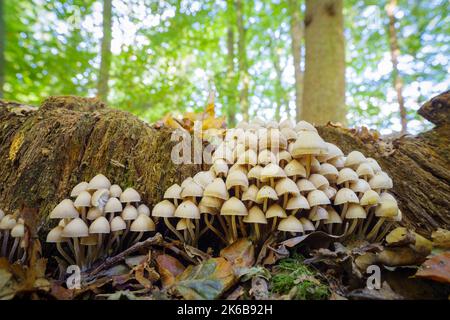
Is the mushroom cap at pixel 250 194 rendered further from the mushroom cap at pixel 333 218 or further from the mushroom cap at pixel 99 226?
the mushroom cap at pixel 99 226

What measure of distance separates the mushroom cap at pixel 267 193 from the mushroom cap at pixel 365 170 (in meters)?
0.80

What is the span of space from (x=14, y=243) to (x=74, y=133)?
1.04 metres

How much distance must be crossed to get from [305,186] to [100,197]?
1586 millimetres

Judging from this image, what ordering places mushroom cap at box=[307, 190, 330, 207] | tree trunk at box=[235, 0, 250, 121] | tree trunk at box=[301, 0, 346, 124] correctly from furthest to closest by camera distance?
1. tree trunk at box=[235, 0, 250, 121]
2. tree trunk at box=[301, 0, 346, 124]
3. mushroom cap at box=[307, 190, 330, 207]

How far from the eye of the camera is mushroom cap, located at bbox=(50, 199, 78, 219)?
2.10 m

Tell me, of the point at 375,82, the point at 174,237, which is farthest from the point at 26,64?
the point at 375,82

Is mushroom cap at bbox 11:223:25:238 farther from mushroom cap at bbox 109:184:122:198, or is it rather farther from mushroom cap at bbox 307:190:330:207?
mushroom cap at bbox 307:190:330:207

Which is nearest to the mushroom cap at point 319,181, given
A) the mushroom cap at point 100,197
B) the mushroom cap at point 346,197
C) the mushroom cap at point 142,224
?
the mushroom cap at point 346,197

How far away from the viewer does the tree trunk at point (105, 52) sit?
7145mm

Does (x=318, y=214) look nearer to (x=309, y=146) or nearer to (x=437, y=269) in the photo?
(x=309, y=146)

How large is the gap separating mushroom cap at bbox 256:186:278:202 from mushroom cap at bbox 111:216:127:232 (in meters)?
1.03

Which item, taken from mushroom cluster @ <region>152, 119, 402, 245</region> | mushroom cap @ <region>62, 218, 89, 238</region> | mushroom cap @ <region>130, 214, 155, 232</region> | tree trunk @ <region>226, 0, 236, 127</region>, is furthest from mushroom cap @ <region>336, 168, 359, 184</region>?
tree trunk @ <region>226, 0, 236, 127</region>

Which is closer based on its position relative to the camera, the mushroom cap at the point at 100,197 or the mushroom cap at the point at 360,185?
the mushroom cap at the point at 100,197

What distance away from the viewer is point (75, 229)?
2.05m
